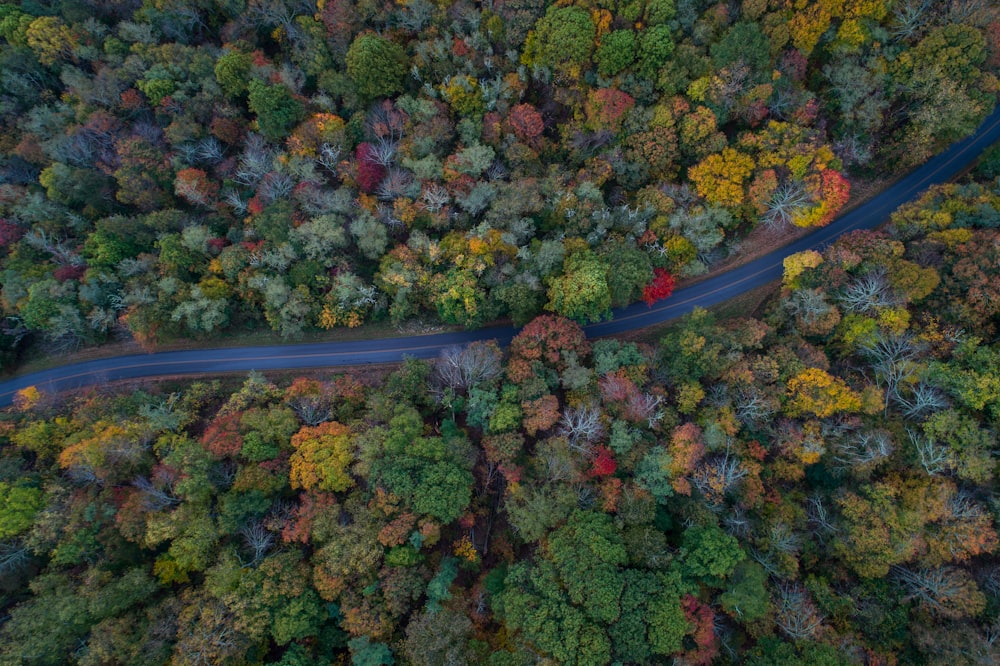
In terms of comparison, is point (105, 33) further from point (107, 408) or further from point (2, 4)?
point (107, 408)

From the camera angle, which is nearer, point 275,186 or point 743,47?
point 743,47

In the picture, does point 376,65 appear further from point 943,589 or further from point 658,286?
point 943,589

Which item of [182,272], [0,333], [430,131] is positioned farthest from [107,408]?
[430,131]

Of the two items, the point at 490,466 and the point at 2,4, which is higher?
the point at 2,4

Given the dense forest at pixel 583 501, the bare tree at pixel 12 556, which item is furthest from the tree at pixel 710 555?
the bare tree at pixel 12 556

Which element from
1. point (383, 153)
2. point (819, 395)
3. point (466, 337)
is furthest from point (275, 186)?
point (819, 395)
